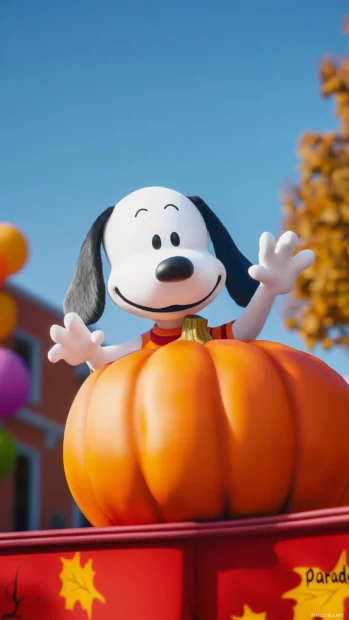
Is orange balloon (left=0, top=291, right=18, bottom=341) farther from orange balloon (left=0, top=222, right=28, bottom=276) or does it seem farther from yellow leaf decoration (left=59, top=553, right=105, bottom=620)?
yellow leaf decoration (left=59, top=553, right=105, bottom=620)

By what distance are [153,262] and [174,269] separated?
0.13 m

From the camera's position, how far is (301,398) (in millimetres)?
2361

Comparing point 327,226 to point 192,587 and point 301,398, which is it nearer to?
point 301,398

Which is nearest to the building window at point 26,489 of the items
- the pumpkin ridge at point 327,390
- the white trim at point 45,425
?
the white trim at point 45,425

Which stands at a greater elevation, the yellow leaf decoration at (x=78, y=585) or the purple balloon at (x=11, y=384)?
the purple balloon at (x=11, y=384)

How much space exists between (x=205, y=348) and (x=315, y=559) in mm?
816

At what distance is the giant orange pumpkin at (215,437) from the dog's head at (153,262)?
0.32 metres

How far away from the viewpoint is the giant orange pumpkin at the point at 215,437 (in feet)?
7.40

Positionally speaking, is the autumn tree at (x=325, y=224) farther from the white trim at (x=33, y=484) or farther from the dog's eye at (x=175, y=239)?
the white trim at (x=33, y=484)

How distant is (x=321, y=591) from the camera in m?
1.85

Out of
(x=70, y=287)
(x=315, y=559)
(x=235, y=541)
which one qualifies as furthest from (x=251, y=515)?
(x=70, y=287)

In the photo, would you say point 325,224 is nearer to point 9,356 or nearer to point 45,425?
point 9,356

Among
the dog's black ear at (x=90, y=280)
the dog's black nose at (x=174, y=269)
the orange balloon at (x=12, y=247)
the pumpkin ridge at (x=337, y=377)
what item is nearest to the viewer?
the pumpkin ridge at (x=337, y=377)

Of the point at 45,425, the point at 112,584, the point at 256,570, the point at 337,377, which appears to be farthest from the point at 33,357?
the point at 256,570
